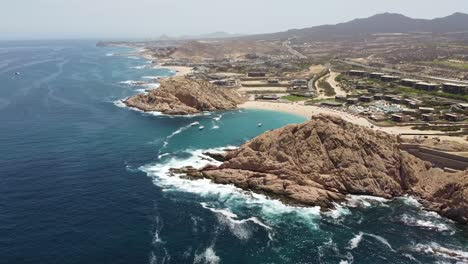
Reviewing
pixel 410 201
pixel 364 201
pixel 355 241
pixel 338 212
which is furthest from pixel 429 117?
pixel 355 241

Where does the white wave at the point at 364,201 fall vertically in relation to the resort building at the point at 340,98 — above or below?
below

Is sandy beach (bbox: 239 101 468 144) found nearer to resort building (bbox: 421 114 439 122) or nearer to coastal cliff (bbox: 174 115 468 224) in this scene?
resort building (bbox: 421 114 439 122)

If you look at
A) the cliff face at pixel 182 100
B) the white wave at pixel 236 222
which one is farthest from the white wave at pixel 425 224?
the cliff face at pixel 182 100

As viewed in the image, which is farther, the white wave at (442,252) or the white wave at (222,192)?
the white wave at (222,192)

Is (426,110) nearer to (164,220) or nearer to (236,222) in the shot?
(236,222)

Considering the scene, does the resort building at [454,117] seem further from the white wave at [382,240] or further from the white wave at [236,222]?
the white wave at [236,222]

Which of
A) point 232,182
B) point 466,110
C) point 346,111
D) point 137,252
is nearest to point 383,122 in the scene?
point 346,111
